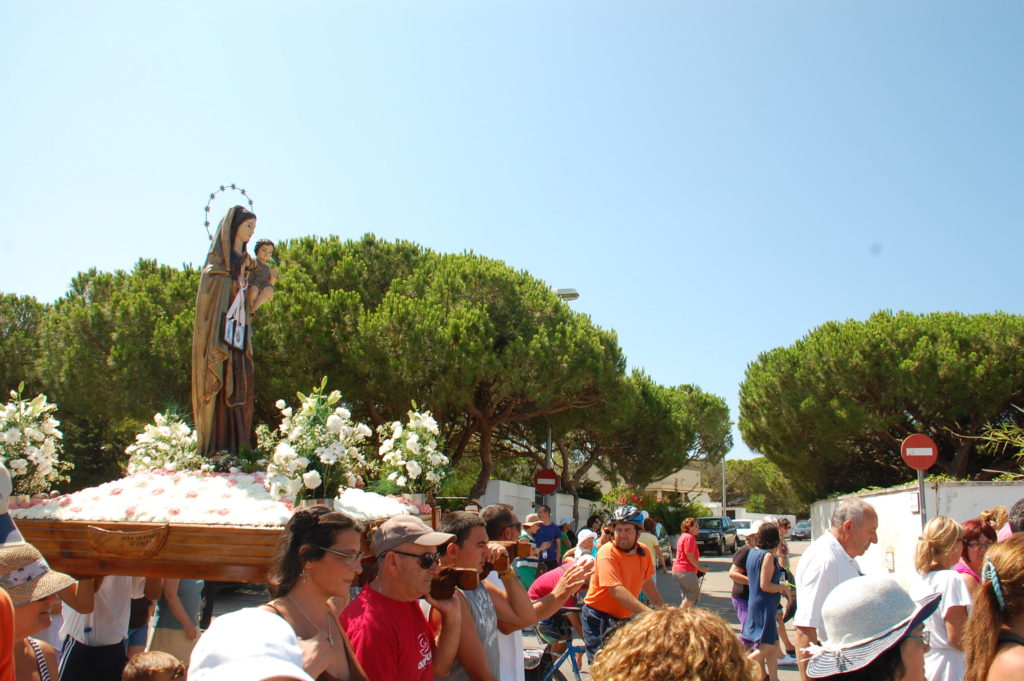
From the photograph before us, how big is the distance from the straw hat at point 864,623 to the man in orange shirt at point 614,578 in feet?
10.5

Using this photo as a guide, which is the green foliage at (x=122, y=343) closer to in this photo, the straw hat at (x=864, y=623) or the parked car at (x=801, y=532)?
the straw hat at (x=864, y=623)

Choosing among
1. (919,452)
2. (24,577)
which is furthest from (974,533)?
(919,452)

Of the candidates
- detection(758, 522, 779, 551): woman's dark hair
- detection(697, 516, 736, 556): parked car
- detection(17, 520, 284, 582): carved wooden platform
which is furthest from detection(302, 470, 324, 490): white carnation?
detection(697, 516, 736, 556): parked car

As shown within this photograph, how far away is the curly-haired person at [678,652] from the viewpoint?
5.65ft

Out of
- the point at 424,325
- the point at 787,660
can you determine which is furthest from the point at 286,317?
the point at 787,660

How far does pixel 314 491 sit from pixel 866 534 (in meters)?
3.33

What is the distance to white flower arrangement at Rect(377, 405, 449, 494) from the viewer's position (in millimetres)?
6762

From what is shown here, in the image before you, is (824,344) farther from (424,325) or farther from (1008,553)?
(1008,553)

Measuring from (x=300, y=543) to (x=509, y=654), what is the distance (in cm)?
148

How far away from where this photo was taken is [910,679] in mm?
2166

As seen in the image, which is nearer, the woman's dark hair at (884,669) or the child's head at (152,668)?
the woman's dark hair at (884,669)

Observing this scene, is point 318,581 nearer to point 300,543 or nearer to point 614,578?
point 300,543

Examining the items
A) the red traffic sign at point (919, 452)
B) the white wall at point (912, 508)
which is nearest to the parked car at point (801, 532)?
the white wall at point (912, 508)

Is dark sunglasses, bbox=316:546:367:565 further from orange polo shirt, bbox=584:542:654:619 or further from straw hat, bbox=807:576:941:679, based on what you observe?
orange polo shirt, bbox=584:542:654:619
